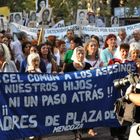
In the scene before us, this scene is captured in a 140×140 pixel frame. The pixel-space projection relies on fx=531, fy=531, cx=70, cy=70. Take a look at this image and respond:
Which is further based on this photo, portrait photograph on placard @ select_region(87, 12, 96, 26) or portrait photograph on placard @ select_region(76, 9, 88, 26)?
portrait photograph on placard @ select_region(87, 12, 96, 26)

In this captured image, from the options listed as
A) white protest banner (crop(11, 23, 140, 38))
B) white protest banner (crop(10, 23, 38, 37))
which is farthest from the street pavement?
white protest banner (crop(10, 23, 38, 37))

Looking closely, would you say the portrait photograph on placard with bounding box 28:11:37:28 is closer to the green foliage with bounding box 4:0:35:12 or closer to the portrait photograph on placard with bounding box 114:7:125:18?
the portrait photograph on placard with bounding box 114:7:125:18

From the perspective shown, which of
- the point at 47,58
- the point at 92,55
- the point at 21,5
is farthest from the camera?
the point at 21,5

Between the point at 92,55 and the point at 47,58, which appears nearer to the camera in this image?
the point at 92,55

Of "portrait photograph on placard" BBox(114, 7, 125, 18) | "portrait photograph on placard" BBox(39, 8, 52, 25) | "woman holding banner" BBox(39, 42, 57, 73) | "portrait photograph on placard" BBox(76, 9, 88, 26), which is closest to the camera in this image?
"woman holding banner" BBox(39, 42, 57, 73)

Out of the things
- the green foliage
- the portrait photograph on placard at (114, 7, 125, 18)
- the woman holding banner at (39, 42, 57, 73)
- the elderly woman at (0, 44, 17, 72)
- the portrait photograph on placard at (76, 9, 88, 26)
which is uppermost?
the elderly woman at (0, 44, 17, 72)

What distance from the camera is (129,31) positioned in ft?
52.5

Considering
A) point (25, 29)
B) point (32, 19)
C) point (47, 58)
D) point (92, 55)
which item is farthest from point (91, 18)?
point (92, 55)

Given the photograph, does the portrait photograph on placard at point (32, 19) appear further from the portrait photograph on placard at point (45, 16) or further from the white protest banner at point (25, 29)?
the white protest banner at point (25, 29)

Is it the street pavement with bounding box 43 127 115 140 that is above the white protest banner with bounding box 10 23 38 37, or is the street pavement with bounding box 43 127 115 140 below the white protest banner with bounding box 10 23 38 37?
below

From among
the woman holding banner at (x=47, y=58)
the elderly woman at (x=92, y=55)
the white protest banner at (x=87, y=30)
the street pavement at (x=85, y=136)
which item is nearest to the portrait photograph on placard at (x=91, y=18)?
the white protest banner at (x=87, y=30)

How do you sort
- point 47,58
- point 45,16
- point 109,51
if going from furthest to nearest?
point 45,16, point 109,51, point 47,58

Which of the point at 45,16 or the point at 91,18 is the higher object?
the point at 45,16

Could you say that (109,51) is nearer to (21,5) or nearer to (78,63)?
(78,63)
